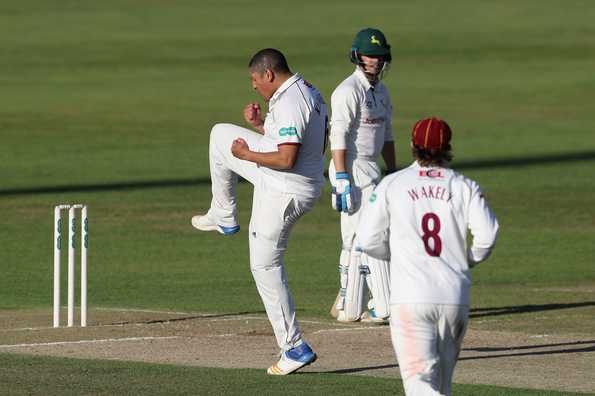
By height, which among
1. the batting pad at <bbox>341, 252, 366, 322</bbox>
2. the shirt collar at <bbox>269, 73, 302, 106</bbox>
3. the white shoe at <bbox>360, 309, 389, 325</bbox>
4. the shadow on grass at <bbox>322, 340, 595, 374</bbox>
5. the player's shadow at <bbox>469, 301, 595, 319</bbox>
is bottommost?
the player's shadow at <bbox>469, 301, 595, 319</bbox>

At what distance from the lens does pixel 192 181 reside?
90.8 ft

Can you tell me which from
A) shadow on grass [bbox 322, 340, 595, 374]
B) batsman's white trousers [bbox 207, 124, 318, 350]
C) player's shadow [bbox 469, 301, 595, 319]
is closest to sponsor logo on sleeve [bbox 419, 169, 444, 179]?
batsman's white trousers [bbox 207, 124, 318, 350]

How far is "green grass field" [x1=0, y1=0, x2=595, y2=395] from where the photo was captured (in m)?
16.5

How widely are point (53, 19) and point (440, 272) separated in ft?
196

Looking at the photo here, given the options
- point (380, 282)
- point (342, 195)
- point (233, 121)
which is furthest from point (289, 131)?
point (233, 121)

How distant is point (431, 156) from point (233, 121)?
28488 millimetres

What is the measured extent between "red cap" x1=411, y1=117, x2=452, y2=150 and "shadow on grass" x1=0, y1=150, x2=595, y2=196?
711 inches

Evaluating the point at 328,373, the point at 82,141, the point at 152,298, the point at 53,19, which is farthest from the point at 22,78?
the point at 328,373

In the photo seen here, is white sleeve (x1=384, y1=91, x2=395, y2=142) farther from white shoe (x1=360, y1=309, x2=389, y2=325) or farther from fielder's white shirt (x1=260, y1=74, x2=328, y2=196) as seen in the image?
fielder's white shirt (x1=260, y1=74, x2=328, y2=196)

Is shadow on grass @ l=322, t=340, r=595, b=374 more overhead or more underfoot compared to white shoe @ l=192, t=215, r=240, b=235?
more underfoot

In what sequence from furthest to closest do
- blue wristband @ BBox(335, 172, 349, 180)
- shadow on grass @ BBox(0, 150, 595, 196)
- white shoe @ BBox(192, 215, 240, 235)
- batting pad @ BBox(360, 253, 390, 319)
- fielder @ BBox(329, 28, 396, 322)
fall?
shadow on grass @ BBox(0, 150, 595, 196) < batting pad @ BBox(360, 253, 390, 319) < fielder @ BBox(329, 28, 396, 322) < blue wristband @ BBox(335, 172, 349, 180) < white shoe @ BBox(192, 215, 240, 235)

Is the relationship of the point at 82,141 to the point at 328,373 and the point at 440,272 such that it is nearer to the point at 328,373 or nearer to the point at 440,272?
the point at 328,373

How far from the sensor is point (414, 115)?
38.2 m

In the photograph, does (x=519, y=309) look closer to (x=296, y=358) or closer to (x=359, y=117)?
(x=359, y=117)
